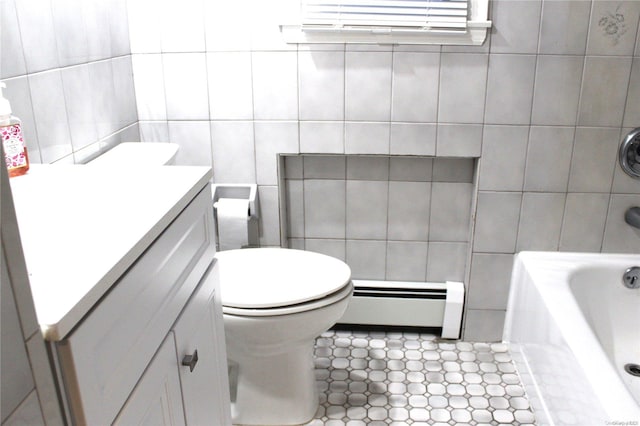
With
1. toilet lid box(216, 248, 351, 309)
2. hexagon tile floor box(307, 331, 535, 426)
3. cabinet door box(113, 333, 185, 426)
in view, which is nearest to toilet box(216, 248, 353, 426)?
toilet lid box(216, 248, 351, 309)

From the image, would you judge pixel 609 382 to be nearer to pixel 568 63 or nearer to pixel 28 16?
pixel 568 63

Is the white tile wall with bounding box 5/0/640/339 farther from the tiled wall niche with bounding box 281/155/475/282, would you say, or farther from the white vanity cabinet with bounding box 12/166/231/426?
the white vanity cabinet with bounding box 12/166/231/426

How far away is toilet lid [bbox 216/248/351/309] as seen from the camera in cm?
151

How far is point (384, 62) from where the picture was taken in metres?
1.83

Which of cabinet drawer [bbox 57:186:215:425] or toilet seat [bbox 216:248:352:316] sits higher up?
cabinet drawer [bbox 57:186:215:425]

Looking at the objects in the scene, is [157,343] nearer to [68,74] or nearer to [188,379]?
[188,379]

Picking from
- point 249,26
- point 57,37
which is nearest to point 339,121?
point 249,26

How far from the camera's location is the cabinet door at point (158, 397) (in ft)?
2.66

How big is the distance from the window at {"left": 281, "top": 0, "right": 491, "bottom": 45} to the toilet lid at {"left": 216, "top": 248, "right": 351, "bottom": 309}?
70 centimetres

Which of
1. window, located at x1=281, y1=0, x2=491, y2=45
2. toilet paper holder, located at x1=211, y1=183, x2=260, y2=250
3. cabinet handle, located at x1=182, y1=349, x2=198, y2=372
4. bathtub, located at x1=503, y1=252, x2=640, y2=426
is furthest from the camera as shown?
toilet paper holder, located at x1=211, y1=183, x2=260, y2=250

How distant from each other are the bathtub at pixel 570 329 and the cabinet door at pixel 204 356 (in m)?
0.85

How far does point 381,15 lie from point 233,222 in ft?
2.71

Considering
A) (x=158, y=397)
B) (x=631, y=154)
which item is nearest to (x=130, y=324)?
(x=158, y=397)

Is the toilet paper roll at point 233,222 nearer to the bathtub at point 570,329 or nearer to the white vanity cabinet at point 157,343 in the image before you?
the white vanity cabinet at point 157,343
